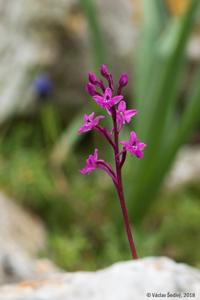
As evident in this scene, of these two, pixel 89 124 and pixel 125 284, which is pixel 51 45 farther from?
pixel 125 284

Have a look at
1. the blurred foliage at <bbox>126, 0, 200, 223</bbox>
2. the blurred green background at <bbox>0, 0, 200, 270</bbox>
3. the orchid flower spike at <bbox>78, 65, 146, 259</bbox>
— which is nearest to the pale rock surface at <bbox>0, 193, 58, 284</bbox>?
the blurred green background at <bbox>0, 0, 200, 270</bbox>

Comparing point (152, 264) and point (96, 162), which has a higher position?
point (96, 162)

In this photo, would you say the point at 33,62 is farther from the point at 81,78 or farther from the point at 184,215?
the point at 184,215

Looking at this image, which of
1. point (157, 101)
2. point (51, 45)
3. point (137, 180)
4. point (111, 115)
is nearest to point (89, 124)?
point (111, 115)

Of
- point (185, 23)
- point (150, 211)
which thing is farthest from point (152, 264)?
point (150, 211)

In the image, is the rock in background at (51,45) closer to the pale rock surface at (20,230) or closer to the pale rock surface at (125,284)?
the pale rock surface at (20,230)
